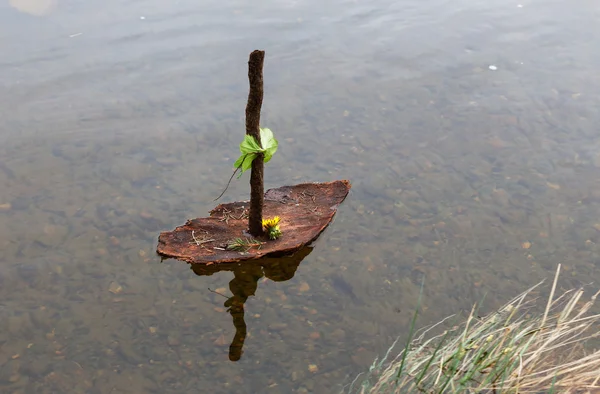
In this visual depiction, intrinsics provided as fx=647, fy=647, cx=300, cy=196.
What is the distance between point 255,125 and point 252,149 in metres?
0.17

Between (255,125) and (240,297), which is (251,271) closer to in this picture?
(240,297)

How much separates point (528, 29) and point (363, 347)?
608 cm

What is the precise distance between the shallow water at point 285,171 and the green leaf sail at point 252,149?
0.87 metres

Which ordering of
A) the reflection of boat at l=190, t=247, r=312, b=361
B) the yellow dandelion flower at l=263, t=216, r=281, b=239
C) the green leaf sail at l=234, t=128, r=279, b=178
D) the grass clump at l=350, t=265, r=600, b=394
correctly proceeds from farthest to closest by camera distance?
the yellow dandelion flower at l=263, t=216, r=281, b=239
the reflection of boat at l=190, t=247, r=312, b=361
the green leaf sail at l=234, t=128, r=279, b=178
the grass clump at l=350, t=265, r=600, b=394

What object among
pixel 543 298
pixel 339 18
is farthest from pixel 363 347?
pixel 339 18

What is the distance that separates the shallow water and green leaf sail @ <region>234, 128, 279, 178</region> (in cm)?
87

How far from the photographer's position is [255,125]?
4.66 meters

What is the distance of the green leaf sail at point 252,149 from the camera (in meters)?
4.68

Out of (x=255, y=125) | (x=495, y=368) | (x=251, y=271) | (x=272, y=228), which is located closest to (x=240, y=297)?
(x=251, y=271)

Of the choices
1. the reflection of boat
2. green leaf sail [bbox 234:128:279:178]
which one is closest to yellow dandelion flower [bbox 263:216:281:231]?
the reflection of boat

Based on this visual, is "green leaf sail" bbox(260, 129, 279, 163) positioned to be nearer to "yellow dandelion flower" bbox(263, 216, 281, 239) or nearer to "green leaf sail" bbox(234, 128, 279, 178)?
"green leaf sail" bbox(234, 128, 279, 178)

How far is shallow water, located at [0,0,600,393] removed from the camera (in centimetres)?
448

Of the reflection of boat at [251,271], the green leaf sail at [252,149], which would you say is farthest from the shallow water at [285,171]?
the green leaf sail at [252,149]

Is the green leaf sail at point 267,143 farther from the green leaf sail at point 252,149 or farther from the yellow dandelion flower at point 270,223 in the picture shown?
the yellow dandelion flower at point 270,223
